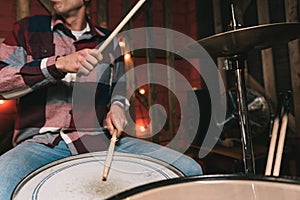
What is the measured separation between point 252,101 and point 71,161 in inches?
59.1

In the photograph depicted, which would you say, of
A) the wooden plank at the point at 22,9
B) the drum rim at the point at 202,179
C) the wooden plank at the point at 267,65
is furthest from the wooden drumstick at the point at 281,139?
the wooden plank at the point at 22,9

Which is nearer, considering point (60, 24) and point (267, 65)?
point (60, 24)

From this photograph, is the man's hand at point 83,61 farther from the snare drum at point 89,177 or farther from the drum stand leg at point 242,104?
the drum stand leg at point 242,104

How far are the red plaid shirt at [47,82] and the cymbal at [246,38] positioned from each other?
41 cm

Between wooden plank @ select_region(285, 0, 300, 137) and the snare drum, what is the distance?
1600 millimetres

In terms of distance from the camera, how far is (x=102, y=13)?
2.24m

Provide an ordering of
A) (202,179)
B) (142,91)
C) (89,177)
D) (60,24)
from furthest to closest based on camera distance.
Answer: (142,91) → (60,24) → (89,177) → (202,179)

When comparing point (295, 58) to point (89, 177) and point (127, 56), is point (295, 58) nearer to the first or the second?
point (127, 56)

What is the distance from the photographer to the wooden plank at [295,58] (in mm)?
1959

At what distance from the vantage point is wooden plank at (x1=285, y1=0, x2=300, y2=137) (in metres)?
1.96

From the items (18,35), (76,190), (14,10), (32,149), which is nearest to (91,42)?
(18,35)

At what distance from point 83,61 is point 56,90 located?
36cm

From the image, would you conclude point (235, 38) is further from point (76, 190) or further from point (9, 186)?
point (9, 186)

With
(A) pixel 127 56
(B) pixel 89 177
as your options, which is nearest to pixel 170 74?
(A) pixel 127 56
